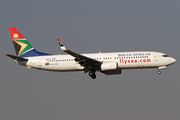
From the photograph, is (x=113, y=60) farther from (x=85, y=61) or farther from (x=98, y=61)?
(x=85, y=61)

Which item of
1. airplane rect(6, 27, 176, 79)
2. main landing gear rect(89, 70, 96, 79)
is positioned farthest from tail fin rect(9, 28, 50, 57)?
main landing gear rect(89, 70, 96, 79)

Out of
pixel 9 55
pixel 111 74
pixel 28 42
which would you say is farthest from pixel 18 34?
pixel 111 74

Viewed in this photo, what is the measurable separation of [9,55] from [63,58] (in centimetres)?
831

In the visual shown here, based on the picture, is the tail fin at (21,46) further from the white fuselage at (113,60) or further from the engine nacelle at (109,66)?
the engine nacelle at (109,66)

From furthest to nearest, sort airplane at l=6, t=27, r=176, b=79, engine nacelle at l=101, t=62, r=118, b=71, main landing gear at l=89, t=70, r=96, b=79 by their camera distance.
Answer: main landing gear at l=89, t=70, r=96, b=79 → airplane at l=6, t=27, r=176, b=79 → engine nacelle at l=101, t=62, r=118, b=71

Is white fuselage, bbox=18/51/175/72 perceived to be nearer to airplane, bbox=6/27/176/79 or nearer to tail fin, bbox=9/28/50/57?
airplane, bbox=6/27/176/79

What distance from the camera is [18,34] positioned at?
57.0 metres

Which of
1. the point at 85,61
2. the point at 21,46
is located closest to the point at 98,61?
the point at 85,61

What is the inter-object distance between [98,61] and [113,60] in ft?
7.84

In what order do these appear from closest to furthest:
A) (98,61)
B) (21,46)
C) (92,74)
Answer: (98,61), (92,74), (21,46)

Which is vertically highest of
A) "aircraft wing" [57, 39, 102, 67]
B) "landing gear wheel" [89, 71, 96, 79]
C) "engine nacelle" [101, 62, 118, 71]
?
"aircraft wing" [57, 39, 102, 67]

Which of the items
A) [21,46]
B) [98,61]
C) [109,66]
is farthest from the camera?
[21,46]

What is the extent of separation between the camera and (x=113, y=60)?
50.5 meters

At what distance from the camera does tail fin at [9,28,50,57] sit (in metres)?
54.8
